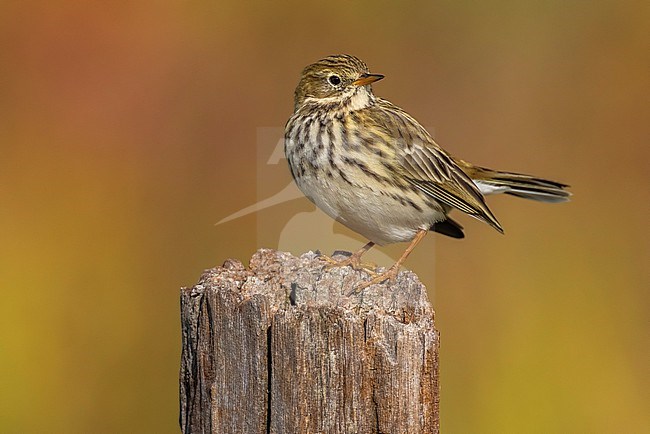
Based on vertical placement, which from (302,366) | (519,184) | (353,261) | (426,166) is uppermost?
(519,184)

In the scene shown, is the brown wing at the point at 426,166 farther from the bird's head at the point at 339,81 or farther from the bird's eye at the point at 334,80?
the bird's eye at the point at 334,80

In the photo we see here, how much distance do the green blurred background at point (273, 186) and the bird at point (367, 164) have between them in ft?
3.06

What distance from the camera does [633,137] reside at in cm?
935

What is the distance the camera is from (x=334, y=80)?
6.25 metres

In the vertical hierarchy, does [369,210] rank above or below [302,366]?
above

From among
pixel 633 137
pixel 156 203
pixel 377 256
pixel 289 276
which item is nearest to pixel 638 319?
pixel 633 137

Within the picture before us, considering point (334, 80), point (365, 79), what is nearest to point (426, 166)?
point (365, 79)

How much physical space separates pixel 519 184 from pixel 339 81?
160cm

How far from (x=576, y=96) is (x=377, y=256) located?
3.45 m

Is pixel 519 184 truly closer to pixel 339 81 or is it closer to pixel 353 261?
pixel 339 81

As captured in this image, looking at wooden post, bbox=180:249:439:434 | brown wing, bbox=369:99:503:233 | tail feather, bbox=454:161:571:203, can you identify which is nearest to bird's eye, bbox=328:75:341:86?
brown wing, bbox=369:99:503:233

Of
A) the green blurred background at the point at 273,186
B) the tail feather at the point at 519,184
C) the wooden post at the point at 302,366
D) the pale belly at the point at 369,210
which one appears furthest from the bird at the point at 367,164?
the wooden post at the point at 302,366

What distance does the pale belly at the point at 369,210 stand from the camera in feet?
19.3

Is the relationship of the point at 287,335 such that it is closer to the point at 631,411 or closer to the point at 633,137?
the point at 631,411
